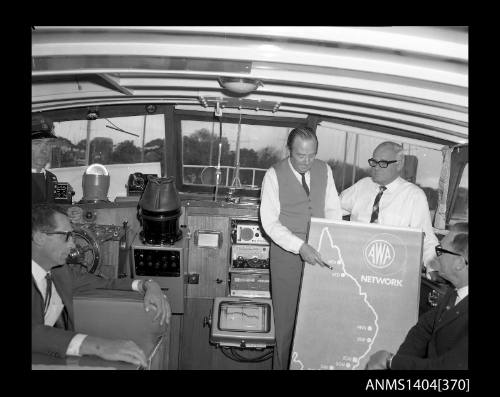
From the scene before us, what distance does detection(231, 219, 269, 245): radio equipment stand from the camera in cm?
309

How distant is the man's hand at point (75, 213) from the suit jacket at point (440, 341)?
2448mm

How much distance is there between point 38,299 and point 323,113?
2.77 metres

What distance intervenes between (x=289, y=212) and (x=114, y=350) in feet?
4.68

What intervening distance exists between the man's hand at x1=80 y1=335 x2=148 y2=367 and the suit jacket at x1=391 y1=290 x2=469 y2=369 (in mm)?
1104

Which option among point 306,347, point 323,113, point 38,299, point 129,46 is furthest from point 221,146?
point 38,299

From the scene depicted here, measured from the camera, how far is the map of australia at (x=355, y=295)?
6.91 feet

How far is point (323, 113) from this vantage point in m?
3.45

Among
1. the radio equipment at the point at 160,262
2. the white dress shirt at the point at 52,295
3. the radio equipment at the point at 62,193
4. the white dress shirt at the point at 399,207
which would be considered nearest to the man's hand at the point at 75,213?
the radio equipment at the point at 62,193

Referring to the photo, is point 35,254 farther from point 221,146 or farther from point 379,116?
point 379,116

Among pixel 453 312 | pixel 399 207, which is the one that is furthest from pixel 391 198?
pixel 453 312

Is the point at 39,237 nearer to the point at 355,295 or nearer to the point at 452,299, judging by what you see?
the point at 355,295

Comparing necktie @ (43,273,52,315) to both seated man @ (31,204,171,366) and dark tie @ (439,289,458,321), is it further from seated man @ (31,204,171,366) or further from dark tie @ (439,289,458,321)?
dark tie @ (439,289,458,321)

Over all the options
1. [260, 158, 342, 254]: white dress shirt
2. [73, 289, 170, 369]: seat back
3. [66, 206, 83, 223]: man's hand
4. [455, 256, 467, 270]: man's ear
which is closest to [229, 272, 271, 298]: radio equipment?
[260, 158, 342, 254]: white dress shirt

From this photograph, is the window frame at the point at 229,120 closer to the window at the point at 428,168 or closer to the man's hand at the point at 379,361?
the window at the point at 428,168
